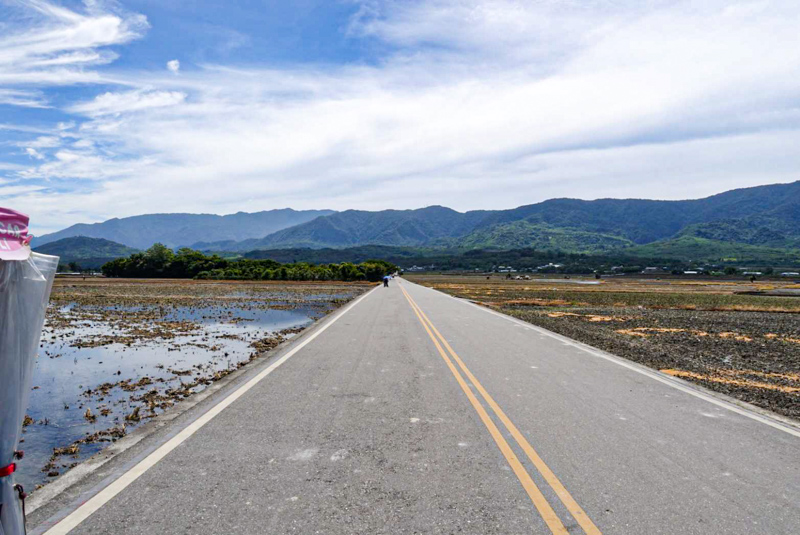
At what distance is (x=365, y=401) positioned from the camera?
7469 millimetres

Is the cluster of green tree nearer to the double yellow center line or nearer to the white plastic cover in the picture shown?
the double yellow center line

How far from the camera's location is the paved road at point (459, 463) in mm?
3900

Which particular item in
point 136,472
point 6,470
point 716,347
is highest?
point 6,470

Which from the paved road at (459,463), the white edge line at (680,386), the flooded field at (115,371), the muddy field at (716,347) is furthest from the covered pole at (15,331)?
the muddy field at (716,347)

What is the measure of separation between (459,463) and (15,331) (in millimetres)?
3927

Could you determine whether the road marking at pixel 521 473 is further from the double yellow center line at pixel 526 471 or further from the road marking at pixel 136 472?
the road marking at pixel 136 472

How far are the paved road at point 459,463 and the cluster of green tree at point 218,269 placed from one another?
95754 millimetres

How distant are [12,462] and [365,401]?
16.9ft

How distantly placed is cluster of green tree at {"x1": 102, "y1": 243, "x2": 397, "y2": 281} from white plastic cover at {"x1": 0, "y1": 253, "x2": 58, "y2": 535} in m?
100

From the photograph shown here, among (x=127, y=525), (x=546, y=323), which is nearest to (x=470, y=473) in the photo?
(x=127, y=525)

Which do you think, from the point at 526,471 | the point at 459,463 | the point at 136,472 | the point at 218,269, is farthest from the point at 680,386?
the point at 218,269

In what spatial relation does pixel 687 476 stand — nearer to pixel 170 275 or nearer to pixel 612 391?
pixel 612 391

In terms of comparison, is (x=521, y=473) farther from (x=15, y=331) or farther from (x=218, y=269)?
(x=218, y=269)

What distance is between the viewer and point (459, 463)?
5.02m
